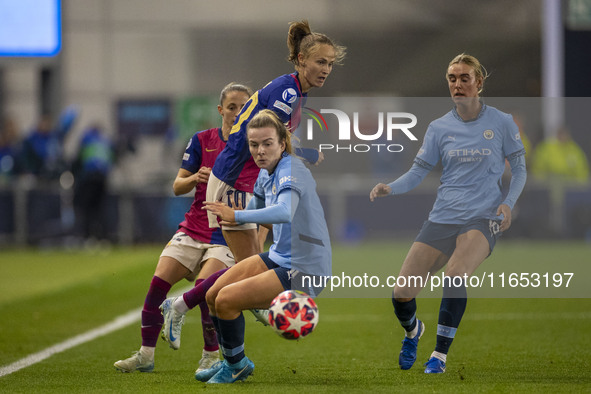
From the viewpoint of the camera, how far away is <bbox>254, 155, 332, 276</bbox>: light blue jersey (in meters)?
6.32

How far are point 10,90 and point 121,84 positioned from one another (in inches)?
110

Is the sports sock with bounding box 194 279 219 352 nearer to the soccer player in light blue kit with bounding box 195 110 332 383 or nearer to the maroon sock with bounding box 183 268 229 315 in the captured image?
the maroon sock with bounding box 183 268 229 315

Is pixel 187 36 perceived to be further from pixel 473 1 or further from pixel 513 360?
pixel 513 360

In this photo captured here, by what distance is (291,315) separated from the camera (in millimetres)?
6215

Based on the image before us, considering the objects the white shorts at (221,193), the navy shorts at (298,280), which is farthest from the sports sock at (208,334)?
the navy shorts at (298,280)

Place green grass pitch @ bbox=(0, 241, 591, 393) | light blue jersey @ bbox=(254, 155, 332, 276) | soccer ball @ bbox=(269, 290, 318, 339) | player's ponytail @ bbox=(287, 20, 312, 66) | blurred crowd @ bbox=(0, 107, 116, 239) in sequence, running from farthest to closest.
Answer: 1. blurred crowd @ bbox=(0, 107, 116, 239)
2. player's ponytail @ bbox=(287, 20, 312, 66)
3. green grass pitch @ bbox=(0, 241, 591, 393)
4. light blue jersey @ bbox=(254, 155, 332, 276)
5. soccer ball @ bbox=(269, 290, 318, 339)

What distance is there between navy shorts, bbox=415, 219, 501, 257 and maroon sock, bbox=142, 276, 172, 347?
67.5 inches

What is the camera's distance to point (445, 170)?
7.01 meters

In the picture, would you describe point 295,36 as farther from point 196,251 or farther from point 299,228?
point 196,251

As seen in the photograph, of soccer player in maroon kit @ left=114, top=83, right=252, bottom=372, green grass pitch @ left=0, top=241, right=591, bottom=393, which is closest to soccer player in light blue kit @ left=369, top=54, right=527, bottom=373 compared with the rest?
green grass pitch @ left=0, top=241, right=591, bottom=393

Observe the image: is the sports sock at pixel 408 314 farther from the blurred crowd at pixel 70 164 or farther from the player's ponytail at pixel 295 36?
the blurred crowd at pixel 70 164

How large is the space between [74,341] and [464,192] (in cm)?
372

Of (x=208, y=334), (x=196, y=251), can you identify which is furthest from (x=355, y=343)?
(x=196, y=251)

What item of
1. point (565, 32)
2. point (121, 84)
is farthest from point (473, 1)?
point (565, 32)
